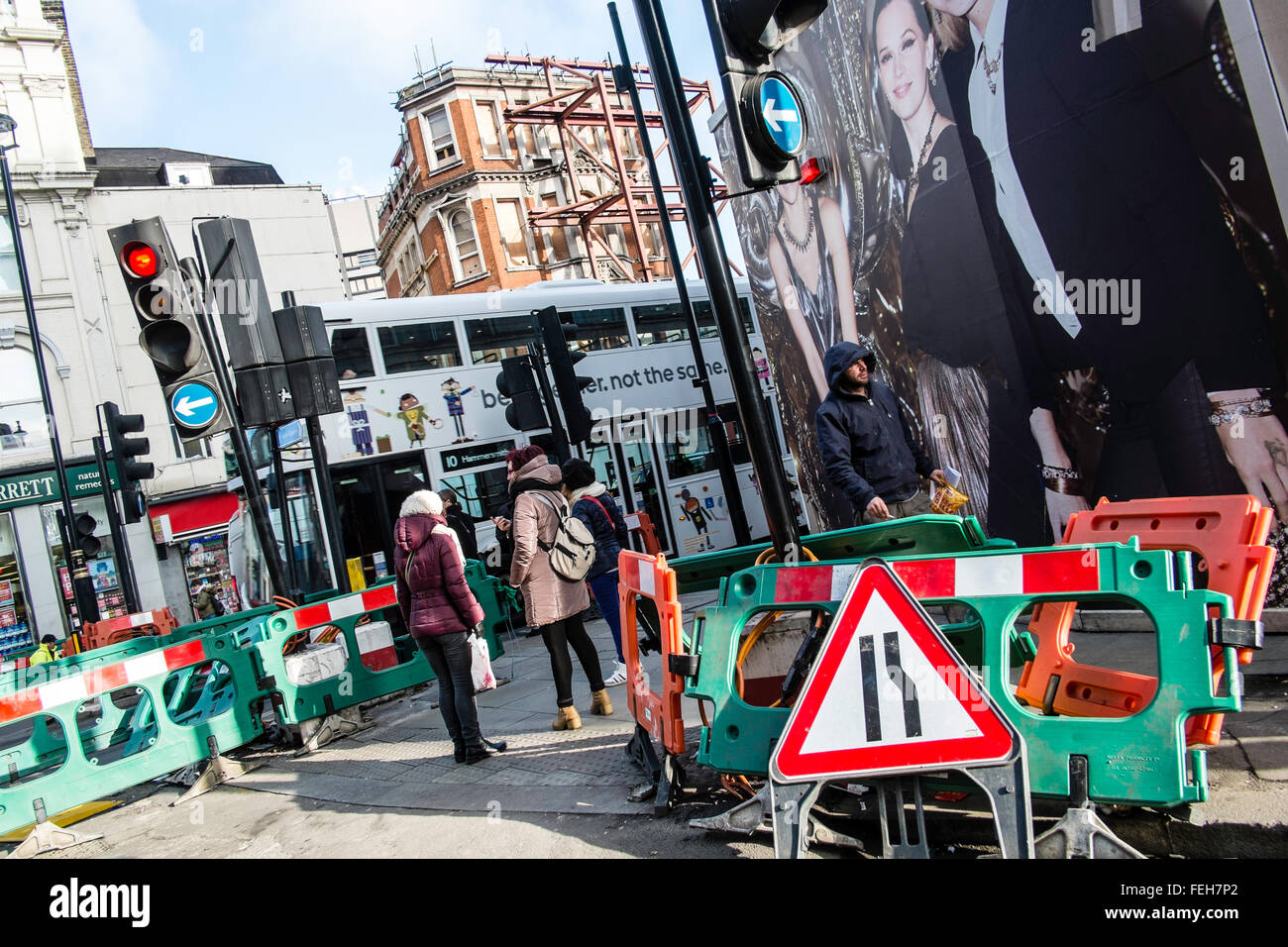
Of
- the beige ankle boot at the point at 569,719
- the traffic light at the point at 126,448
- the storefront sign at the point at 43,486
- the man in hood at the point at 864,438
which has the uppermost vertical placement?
the storefront sign at the point at 43,486

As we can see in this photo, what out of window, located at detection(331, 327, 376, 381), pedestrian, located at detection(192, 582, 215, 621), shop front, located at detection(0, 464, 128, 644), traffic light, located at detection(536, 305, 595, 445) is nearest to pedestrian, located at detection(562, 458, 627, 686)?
traffic light, located at detection(536, 305, 595, 445)

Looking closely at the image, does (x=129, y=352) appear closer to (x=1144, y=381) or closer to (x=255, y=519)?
(x=255, y=519)

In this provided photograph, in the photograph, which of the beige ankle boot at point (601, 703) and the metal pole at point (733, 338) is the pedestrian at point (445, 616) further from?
the metal pole at point (733, 338)

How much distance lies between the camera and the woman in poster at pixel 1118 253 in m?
5.16

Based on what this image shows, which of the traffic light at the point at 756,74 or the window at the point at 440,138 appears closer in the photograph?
the traffic light at the point at 756,74

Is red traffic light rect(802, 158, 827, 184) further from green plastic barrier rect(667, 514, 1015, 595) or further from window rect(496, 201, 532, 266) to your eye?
window rect(496, 201, 532, 266)

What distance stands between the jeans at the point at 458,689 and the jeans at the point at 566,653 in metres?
0.55

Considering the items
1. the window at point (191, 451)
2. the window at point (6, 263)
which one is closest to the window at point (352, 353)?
the window at point (191, 451)

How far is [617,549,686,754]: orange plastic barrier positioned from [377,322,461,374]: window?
28.3 feet

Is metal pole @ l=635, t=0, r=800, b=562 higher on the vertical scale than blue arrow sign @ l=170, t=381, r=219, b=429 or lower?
lower

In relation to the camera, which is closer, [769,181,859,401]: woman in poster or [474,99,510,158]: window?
[769,181,859,401]: woman in poster

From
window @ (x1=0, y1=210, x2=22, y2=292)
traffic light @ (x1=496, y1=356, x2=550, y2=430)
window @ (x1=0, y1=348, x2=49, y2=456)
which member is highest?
window @ (x1=0, y1=210, x2=22, y2=292)

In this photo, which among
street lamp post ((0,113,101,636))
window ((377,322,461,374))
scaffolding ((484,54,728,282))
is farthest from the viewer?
scaffolding ((484,54,728,282))

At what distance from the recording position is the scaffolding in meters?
36.2
